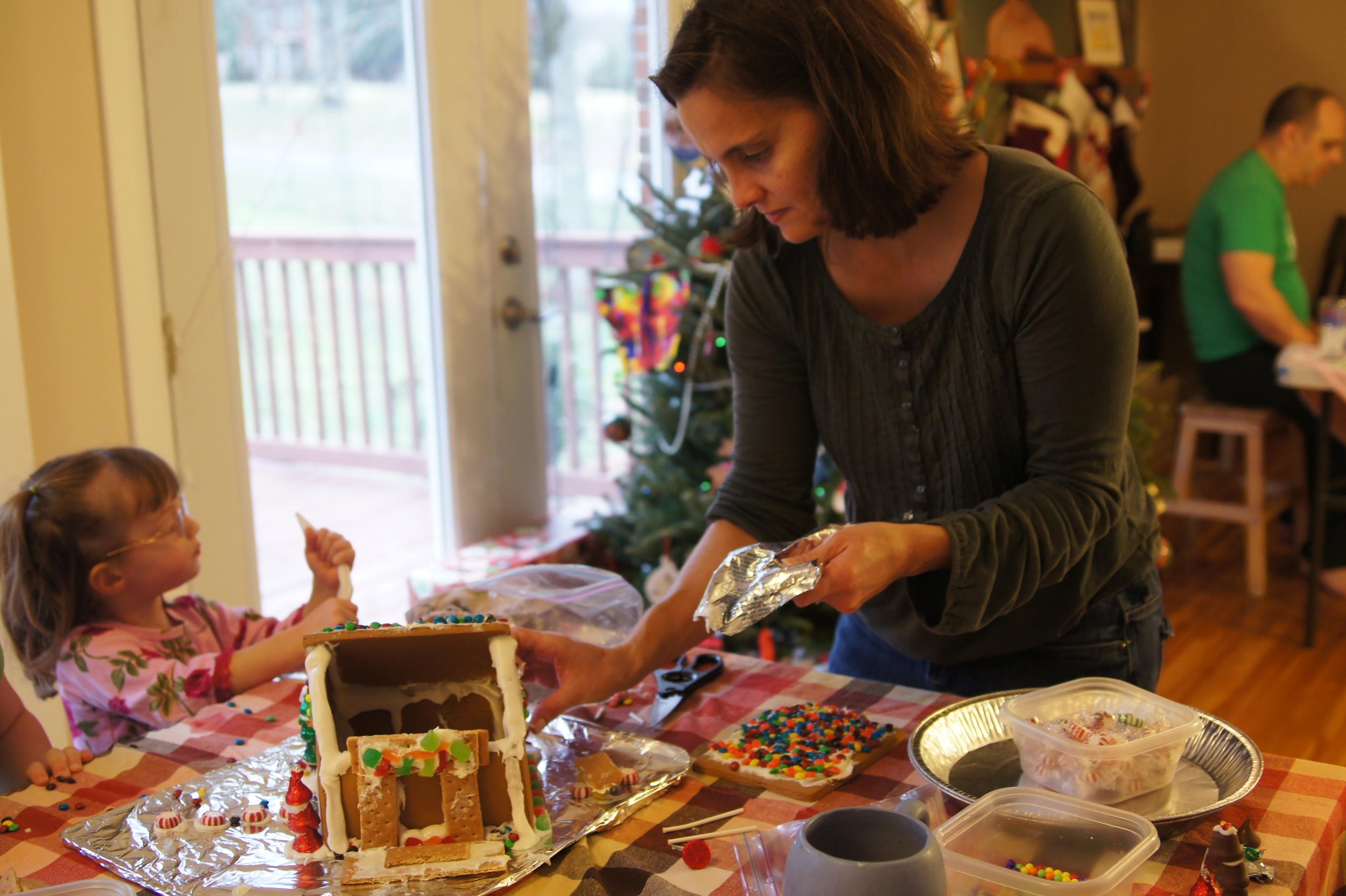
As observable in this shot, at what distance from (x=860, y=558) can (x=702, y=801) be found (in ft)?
0.83

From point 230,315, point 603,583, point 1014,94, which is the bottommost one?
point 603,583

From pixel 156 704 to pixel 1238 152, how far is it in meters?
5.49

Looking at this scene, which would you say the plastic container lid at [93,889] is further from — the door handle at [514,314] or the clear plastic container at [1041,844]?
the door handle at [514,314]

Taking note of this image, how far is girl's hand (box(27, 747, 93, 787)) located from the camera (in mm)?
1043

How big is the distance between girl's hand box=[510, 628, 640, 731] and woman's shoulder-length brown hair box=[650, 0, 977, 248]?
0.51m

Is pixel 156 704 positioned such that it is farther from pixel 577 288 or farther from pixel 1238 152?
pixel 1238 152

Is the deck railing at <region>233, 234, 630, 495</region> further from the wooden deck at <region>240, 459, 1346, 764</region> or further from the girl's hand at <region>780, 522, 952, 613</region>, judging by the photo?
the girl's hand at <region>780, 522, 952, 613</region>

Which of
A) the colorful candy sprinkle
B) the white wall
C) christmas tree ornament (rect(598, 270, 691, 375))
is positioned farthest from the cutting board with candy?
christmas tree ornament (rect(598, 270, 691, 375))

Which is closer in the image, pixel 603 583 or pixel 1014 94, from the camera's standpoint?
pixel 603 583

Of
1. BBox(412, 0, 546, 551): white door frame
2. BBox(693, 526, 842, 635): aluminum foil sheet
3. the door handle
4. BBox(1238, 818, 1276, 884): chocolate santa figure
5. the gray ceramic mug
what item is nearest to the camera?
the gray ceramic mug

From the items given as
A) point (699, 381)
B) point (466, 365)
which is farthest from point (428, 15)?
point (699, 381)

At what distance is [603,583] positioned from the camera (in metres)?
1.31

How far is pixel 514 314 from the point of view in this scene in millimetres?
2959

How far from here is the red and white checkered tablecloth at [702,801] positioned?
852mm
